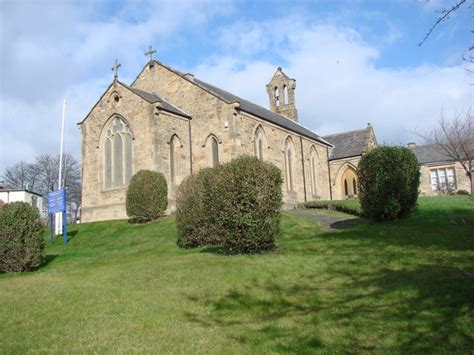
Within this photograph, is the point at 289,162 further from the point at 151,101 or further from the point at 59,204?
the point at 59,204

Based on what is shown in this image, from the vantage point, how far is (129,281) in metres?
10.8

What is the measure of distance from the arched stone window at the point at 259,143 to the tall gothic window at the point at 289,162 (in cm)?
376

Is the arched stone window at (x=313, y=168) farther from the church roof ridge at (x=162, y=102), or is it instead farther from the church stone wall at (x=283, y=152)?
the church roof ridge at (x=162, y=102)

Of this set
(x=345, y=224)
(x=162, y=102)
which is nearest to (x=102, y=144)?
(x=162, y=102)

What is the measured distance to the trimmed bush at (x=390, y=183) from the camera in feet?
60.3

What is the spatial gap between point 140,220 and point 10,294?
1475 centimetres

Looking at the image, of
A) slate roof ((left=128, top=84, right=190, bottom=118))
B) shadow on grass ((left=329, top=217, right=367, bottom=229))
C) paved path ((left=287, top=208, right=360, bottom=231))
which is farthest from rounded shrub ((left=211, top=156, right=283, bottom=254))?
slate roof ((left=128, top=84, right=190, bottom=118))

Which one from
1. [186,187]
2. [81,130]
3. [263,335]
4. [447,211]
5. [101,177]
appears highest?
[81,130]

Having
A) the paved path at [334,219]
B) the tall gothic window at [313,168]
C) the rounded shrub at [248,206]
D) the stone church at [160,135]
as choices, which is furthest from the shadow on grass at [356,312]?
the tall gothic window at [313,168]

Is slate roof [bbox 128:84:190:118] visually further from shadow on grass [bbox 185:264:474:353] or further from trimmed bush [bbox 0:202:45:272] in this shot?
shadow on grass [bbox 185:264:474:353]

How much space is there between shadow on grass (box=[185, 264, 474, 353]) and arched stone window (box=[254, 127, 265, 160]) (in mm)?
21843

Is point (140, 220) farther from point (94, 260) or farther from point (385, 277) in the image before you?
point (385, 277)

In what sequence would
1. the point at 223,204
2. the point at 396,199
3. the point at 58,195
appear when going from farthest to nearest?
the point at 58,195
the point at 396,199
the point at 223,204

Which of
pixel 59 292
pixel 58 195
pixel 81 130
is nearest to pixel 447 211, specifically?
pixel 59 292
